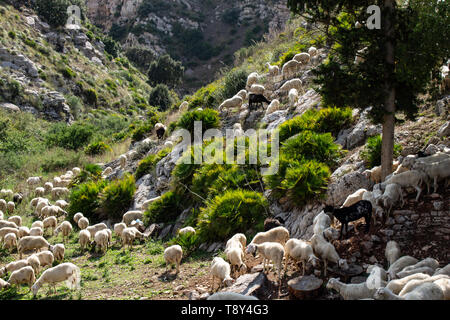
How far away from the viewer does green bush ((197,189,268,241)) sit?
30.3ft

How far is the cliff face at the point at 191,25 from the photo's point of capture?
235 ft

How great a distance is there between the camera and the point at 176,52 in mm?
74000

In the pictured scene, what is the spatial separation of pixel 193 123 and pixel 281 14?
63.8 meters


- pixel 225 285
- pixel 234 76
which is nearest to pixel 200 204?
pixel 225 285

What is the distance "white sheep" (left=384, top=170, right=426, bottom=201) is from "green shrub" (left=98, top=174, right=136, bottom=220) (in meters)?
10.2

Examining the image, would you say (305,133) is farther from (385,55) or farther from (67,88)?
(67,88)

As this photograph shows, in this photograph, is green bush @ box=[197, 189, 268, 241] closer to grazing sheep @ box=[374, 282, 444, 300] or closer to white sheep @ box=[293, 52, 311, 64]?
grazing sheep @ box=[374, 282, 444, 300]

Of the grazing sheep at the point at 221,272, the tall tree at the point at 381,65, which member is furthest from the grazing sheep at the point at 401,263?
the tall tree at the point at 381,65

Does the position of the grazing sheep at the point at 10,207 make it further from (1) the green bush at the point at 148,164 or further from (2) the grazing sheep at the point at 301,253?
(2) the grazing sheep at the point at 301,253

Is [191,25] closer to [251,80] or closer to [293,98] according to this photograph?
[251,80]

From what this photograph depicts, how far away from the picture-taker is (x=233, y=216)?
30.5 feet

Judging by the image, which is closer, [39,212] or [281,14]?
[39,212]

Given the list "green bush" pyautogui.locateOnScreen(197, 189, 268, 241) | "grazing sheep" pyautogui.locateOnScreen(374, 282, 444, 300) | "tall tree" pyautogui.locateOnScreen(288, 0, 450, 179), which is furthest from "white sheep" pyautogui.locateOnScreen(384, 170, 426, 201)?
"green bush" pyautogui.locateOnScreen(197, 189, 268, 241)

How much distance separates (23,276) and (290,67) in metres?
12.9
